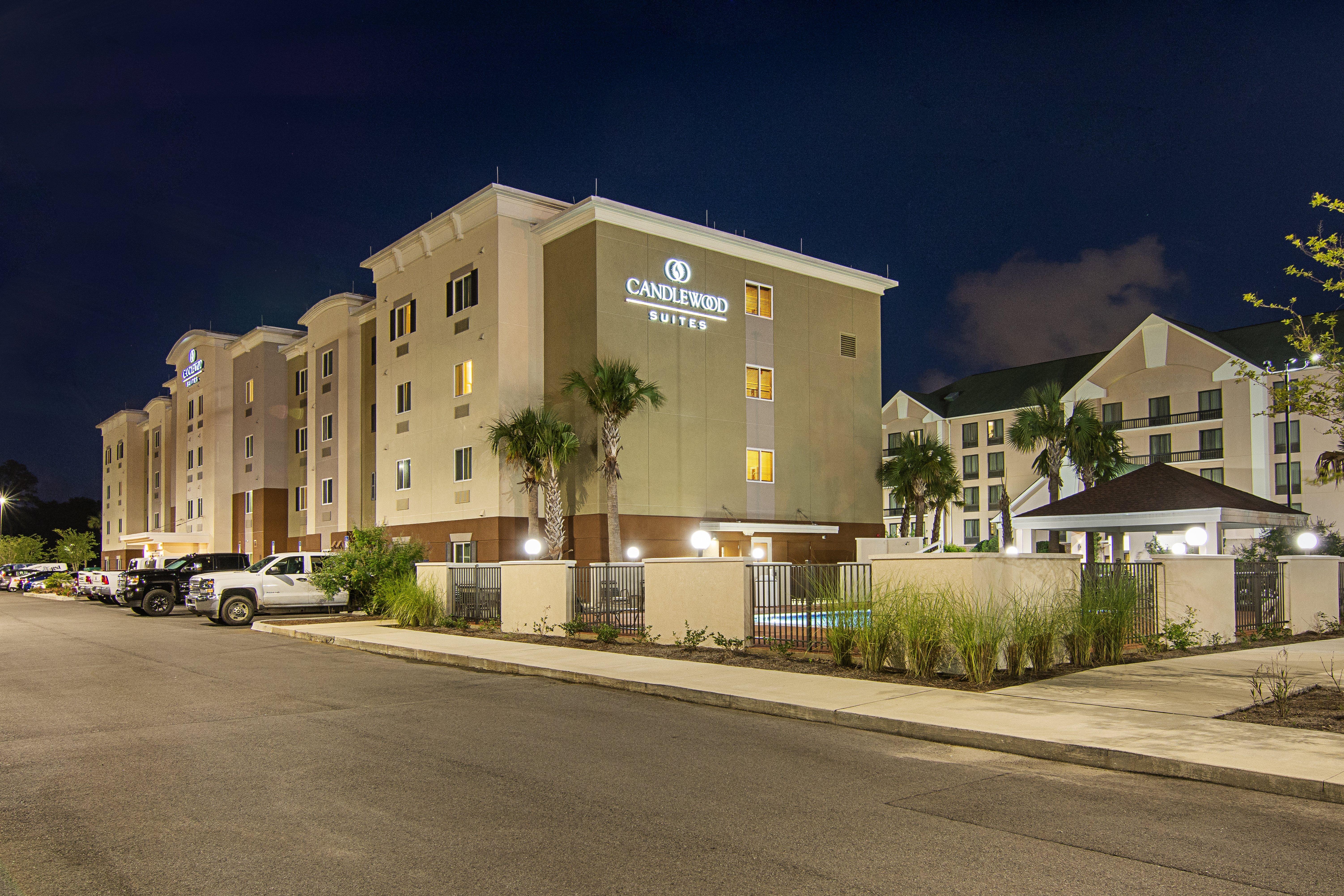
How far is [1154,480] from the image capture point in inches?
982

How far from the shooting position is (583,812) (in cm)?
671

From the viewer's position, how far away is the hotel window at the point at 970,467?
7112 cm

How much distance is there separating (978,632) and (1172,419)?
51449 mm

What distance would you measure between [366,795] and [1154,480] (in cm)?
2335

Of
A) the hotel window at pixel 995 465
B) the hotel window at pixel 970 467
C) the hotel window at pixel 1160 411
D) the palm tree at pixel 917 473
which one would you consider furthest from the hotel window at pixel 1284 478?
the hotel window at pixel 970 467

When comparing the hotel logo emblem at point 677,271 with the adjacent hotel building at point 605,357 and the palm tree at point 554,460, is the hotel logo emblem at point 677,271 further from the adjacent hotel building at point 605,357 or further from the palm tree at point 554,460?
the palm tree at point 554,460

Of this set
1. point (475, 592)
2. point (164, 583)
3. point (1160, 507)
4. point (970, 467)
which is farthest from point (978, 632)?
point (970, 467)

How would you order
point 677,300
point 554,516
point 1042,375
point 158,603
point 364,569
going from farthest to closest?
point 1042,375
point 677,300
point 554,516
point 158,603
point 364,569

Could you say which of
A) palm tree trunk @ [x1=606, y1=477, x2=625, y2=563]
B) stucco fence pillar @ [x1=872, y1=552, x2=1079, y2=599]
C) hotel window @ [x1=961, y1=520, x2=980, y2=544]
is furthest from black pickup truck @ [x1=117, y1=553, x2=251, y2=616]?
hotel window @ [x1=961, y1=520, x2=980, y2=544]

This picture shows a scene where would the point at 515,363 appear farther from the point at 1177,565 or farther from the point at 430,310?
the point at 1177,565

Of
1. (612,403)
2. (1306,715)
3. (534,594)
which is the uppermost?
(612,403)

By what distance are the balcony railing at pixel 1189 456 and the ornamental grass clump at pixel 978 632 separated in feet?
153

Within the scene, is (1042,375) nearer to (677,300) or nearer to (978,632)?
(677,300)

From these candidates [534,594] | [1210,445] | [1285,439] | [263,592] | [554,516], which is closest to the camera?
[534,594]
